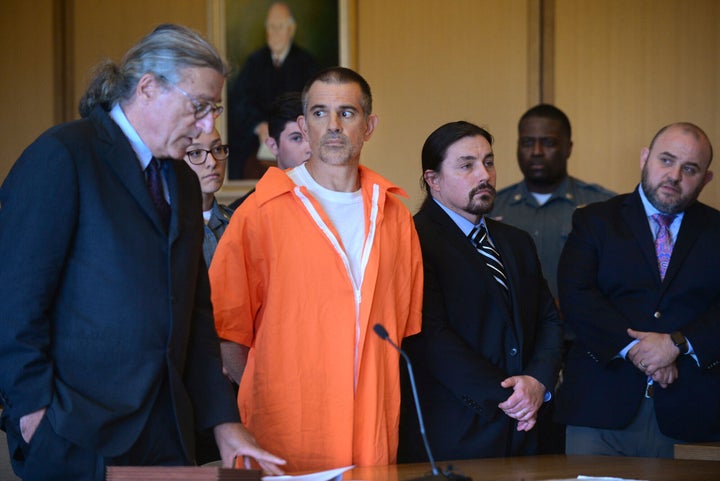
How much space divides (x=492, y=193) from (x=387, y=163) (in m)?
2.71

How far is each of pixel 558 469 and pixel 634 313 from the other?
127cm

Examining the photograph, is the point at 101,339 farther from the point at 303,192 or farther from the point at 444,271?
the point at 444,271

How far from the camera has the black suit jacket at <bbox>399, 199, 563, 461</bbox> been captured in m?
3.21

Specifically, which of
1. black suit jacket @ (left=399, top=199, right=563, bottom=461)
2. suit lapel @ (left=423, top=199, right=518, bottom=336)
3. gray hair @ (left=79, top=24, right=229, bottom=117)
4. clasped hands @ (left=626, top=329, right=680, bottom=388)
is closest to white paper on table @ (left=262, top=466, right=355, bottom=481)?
gray hair @ (left=79, top=24, right=229, bottom=117)

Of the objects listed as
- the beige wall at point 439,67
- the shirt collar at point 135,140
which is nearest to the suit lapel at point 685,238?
the shirt collar at point 135,140

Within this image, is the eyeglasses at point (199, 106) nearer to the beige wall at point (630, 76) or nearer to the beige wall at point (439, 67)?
the beige wall at point (439, 67)

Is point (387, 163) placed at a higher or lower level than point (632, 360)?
higher

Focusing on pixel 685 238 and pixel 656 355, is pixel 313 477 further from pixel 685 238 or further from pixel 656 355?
pixel 685 238

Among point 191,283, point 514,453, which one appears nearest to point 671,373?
point 514,453

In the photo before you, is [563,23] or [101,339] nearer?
[101,339]

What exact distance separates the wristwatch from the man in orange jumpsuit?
1.07 meters

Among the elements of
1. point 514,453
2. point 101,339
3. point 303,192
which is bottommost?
point 514,453

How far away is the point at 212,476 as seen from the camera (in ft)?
6.00

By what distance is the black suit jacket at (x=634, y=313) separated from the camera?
3.47 m
